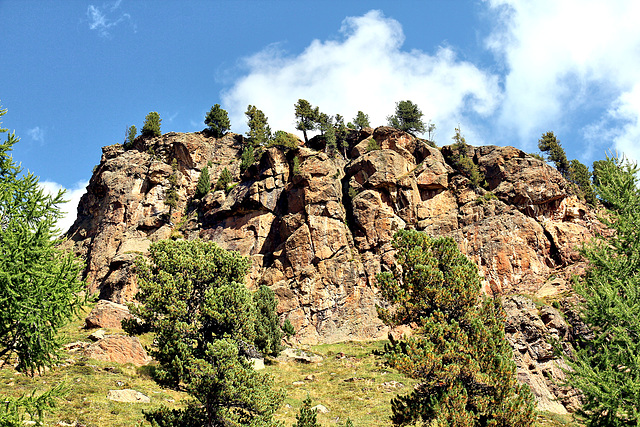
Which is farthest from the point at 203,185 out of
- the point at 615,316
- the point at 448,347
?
the point at 615,316

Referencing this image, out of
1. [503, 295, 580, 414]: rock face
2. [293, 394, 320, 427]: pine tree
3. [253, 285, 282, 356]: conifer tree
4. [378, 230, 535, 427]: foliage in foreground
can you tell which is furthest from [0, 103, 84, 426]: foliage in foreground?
[503, 295, 580, 414]: rock face

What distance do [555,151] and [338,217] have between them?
4634cm

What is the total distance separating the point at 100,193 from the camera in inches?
3465

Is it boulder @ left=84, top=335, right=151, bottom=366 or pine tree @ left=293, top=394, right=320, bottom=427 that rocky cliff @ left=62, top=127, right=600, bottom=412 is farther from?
pine tree @ left=293, top=394, right=320, bottom=427

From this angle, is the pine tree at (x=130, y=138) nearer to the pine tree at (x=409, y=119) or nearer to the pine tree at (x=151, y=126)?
the pine tree at (x=151, y=126)

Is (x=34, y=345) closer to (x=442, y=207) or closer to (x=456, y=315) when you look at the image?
(x=456, y=315)

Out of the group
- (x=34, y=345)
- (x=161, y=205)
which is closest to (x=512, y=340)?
(x=34, y=345)

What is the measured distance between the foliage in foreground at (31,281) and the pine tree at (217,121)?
280ft

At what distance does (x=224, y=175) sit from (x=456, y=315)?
69.1 m

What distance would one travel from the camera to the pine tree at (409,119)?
9425cm

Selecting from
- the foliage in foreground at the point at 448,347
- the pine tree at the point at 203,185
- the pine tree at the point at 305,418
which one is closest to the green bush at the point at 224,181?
the pine tree at the point at 203,185

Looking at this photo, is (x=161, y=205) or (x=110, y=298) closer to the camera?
(x=110, y=298)

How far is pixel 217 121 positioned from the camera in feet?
331

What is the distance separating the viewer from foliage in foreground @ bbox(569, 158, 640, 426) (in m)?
16.5
